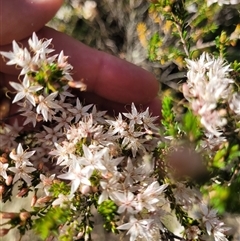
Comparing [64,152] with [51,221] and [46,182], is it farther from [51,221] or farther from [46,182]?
[51,221]

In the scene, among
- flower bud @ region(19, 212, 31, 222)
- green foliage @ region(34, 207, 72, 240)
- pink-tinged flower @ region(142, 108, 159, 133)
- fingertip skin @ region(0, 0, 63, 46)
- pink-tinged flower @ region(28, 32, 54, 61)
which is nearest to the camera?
green foliage @ region(34, 207, 72, 240)

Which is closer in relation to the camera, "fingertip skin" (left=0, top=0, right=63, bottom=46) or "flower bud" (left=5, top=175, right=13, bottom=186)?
"flower bud" (left=5, top=175, right=13, bottom=186)

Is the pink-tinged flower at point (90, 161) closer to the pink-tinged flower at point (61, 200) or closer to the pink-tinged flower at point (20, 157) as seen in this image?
Result: the pink-tinged flower at point (61, 200)

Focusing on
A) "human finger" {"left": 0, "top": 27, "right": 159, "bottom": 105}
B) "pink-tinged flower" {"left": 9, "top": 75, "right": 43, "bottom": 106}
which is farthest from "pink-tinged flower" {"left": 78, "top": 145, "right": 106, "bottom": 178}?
"human finger" {"left": 0, "top": 27, "right": 159, "bottom": 105}

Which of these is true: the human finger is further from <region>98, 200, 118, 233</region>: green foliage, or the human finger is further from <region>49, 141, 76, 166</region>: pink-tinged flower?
<region>98, 200, 118, 233</region>: green foliage

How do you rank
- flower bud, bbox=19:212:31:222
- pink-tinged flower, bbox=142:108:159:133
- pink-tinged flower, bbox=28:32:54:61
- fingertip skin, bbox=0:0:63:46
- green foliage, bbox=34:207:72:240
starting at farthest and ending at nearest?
fingertip skin, bbox=0:0:63:46 → pink-tinged flower, bbox=142:108:159:133 → pink-tinged flower, bbox=28:32:54:61 → flower bud, bbox=19:212:31:222 → green foliage, bbox=34:207:72:240

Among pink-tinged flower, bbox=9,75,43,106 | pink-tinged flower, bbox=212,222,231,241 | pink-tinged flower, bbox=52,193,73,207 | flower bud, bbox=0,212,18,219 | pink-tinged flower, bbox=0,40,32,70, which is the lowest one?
pink-tinged flower, bbox=212,222,231,241

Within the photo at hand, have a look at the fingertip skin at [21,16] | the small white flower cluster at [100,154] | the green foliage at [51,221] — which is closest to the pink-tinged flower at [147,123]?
the small white flower cluster at [100,154]

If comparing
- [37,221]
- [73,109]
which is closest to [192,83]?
[73,109]
